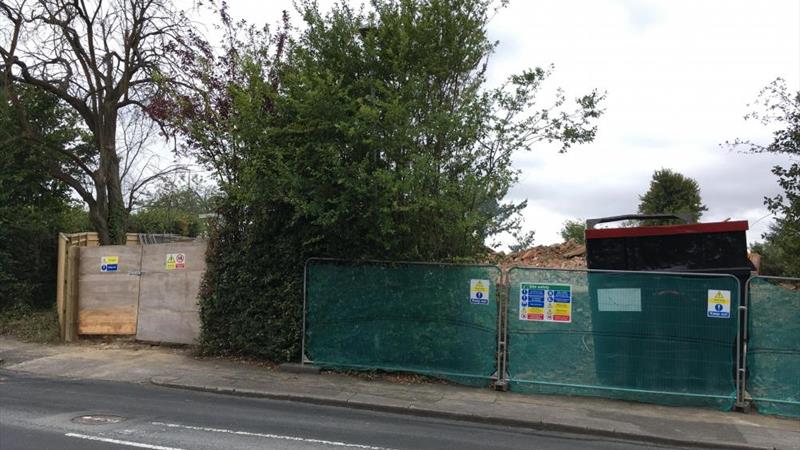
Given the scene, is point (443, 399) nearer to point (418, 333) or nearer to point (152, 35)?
point (418, 333)

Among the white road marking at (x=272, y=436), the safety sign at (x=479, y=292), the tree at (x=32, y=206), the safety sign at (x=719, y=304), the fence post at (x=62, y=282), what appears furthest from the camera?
the tree at (x=32, y=206)

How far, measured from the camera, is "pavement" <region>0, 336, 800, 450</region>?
770 cm

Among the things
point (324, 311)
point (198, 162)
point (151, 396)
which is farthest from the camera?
point (198, 162)

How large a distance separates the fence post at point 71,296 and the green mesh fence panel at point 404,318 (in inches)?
224

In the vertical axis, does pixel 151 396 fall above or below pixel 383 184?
below

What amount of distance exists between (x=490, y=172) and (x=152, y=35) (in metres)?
12.6

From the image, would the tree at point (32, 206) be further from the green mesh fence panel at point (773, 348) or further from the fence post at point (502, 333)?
the green mesh fence panel at point (773, 348)

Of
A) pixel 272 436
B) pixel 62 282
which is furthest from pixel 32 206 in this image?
pixel 272 436

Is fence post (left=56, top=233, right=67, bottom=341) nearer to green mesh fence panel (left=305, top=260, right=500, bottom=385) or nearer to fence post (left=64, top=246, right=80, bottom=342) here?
fence post (left=64, top=246, right=80, bottom=342)

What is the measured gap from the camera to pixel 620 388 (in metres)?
9.30

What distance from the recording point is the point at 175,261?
1256cm

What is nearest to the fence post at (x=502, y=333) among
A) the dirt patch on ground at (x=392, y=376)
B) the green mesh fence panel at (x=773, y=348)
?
the dirt patch on ground at (x=392, y=376)

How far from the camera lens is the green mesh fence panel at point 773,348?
871 centimetres

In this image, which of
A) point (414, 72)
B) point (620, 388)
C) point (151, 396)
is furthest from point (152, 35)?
point (620, 388)
